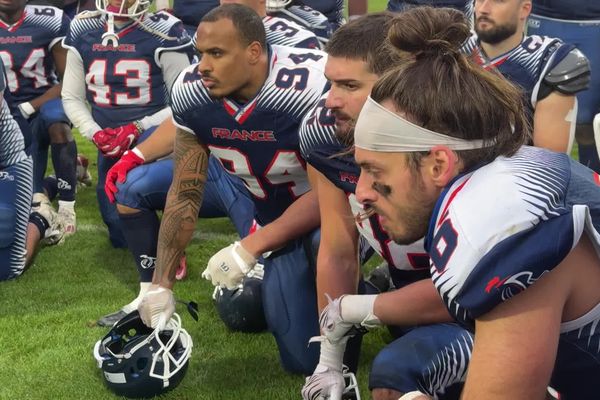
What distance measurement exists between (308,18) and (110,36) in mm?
1272

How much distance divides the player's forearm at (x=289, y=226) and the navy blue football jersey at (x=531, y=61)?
1.06 m

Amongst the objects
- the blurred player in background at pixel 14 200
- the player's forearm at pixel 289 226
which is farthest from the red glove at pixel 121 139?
A: the player's forearm at pixel 289 226

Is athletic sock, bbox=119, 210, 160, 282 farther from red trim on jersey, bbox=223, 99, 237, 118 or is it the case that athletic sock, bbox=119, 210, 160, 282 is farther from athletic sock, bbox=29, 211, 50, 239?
athletic sock, bbox=29, 211, 50, 239

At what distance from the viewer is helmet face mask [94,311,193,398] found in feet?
10.00

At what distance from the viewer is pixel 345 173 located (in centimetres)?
279

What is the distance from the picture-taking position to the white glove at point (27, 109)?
5.54 m

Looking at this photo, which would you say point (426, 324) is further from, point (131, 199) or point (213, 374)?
point (131, 199)

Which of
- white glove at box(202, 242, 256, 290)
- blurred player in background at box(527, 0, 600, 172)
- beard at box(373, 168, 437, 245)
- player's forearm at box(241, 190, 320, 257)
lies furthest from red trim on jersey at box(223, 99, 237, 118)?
blurred player in background at box(527, 0, 600, 172)

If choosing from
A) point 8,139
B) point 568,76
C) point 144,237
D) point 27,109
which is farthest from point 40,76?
point 568,76

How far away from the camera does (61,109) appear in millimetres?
5574

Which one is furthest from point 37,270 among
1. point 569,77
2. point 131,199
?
point 569,77

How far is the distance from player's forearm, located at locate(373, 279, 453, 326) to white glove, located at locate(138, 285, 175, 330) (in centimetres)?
87

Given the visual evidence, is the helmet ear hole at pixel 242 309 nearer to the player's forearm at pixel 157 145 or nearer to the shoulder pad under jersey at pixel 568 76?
the player's forearm at pixel 157 145

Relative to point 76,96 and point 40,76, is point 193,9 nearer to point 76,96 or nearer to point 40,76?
point 40,76
